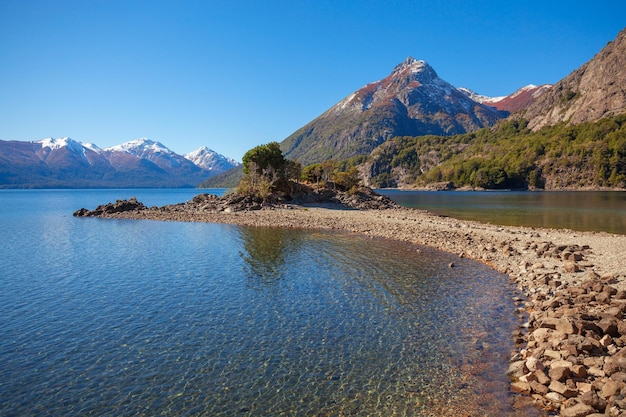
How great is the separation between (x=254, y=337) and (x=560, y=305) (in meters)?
14.7

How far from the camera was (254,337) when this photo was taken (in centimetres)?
1542

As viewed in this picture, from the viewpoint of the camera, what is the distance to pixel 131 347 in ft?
47.2

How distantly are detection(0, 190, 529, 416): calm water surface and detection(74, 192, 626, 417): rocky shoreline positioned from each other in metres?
1.06

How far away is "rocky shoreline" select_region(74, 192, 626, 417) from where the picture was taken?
35.4 feet

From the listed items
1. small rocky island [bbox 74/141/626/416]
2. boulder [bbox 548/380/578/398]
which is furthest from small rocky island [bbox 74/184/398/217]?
boulder [bbox 548/380/578/398]

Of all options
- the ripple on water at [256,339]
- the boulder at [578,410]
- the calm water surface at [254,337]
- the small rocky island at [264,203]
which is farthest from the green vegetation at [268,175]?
the boulder at [578,410]

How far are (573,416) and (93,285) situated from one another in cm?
2492

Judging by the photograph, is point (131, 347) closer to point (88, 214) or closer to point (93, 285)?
point (93, 285)

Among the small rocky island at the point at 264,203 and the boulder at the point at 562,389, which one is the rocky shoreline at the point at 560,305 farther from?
the small rocky island at the point at 264,203

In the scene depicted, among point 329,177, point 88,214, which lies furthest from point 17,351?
point 329,177

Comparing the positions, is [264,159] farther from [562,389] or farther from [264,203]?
[562,389]

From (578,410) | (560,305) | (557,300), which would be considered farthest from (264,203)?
(578,410)

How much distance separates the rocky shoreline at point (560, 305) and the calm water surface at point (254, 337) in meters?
1.06

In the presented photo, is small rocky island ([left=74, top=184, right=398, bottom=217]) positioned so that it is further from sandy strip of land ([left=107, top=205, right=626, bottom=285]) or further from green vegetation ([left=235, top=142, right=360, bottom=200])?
sandy strip of land ([left=107, top=205, right=626, bottom=285])
